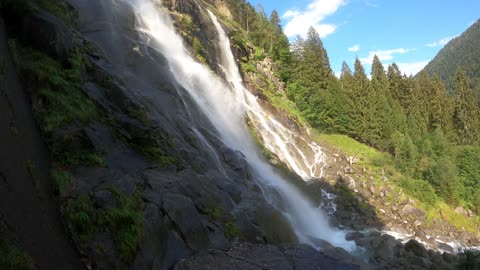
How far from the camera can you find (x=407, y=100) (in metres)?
64.6

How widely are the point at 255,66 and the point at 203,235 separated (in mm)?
39595

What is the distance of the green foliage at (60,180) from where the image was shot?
354 inches

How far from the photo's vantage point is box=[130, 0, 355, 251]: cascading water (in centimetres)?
2481

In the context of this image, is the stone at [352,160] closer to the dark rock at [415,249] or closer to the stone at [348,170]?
the stone at [348,170]

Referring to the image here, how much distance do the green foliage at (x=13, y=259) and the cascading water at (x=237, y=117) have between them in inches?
618

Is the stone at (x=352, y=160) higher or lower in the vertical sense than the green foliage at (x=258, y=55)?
lower

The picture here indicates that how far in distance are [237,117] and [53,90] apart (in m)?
22.6

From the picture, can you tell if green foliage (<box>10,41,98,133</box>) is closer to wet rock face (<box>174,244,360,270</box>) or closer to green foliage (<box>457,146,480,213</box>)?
wet rock face (<box>174,244,360,270</box>)

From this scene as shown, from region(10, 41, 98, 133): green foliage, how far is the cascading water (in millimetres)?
11898

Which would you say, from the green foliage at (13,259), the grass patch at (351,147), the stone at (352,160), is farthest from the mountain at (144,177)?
the grass patch at (351,147)

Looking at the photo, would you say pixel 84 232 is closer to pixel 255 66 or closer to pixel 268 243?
pixel 268 243

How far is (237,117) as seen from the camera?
111 feet

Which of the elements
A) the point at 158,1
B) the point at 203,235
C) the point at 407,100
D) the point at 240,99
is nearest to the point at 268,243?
the point at 203,235

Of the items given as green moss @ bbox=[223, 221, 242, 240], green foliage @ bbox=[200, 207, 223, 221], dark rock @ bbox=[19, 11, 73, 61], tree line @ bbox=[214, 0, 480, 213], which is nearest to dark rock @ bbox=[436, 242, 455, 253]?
tree line @ bbox=[214, 0, 480, 213]
